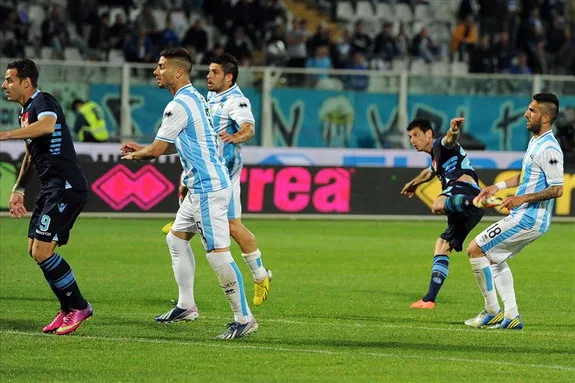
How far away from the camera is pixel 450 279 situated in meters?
15.6

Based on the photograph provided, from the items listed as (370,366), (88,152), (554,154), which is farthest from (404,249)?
(370,366)

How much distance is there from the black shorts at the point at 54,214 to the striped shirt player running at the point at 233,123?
212 cm

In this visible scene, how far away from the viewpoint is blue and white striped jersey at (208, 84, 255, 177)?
11875 mm

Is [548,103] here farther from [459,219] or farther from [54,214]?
[54,214]

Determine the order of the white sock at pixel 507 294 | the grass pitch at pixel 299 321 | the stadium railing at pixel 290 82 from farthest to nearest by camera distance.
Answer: the stadium railing at pixel 290 82 → the white sock at pixel 507 294 → the grass pitch at pixel 299 321

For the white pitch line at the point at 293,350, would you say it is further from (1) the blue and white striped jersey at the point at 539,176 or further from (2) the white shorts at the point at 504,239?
(1) the blue and white striped jersey at the point at 539,176

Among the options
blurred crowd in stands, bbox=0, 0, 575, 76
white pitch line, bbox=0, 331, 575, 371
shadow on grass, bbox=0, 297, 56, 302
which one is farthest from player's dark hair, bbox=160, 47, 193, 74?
blurred crowd in stands, bbox=0, 0, 575, 76

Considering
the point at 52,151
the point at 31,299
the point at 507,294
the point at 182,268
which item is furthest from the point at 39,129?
the point at 507,294

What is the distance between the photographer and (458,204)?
12.1 metres

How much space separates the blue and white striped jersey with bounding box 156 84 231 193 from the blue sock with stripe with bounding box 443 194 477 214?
9.99 feet

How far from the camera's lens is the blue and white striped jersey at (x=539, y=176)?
10641 millimetres

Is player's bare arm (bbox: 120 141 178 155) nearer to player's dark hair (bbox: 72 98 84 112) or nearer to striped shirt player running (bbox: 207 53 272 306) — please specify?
striped shirt player running (bbox: 207 53 272 306)

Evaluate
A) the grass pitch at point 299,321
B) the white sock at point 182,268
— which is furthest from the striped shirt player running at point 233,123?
the white sock at point 182,268

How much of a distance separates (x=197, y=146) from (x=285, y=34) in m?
19.5
